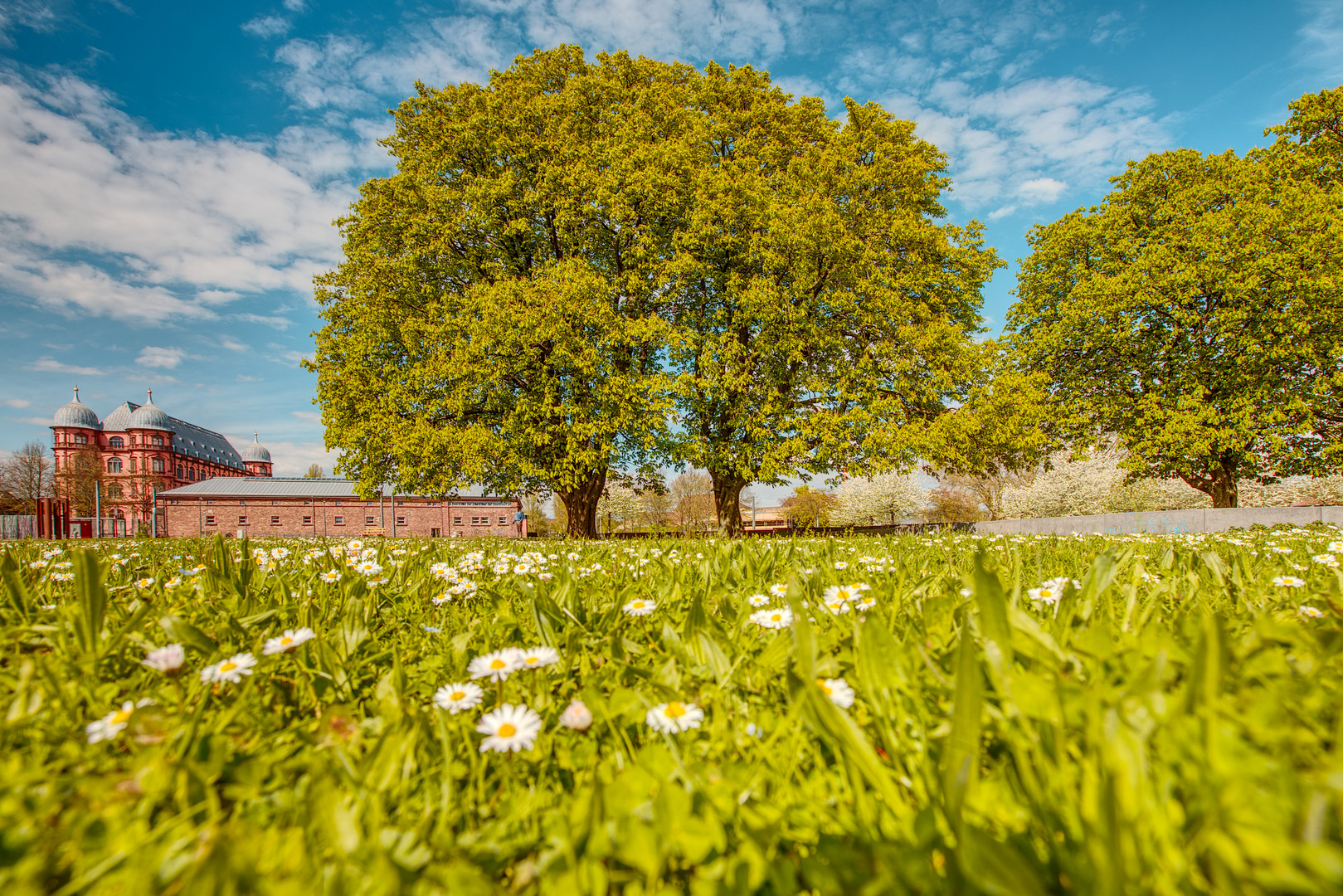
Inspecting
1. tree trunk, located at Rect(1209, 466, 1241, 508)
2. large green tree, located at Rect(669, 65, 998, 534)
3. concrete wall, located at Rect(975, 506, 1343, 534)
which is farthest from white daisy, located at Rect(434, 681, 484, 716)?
tree trunk, located at Rect(1209, 466, 1241, 508)

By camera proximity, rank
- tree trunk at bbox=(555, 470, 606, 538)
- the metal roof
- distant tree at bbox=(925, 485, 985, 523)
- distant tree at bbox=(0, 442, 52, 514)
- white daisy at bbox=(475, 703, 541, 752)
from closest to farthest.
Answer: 1. white daisy at bbox=(475, 703, 541, 752)
2. tree trunk at bbox=(555, 470, 606, 538)
3. distant tree at bbox=(0, 442, 52, 514)
4. distant tree at bbox=(925, 485, 985, 523)
5. the metal roof

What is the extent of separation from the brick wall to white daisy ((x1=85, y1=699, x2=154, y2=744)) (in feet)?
165

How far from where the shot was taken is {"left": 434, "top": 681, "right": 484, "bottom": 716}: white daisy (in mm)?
1280

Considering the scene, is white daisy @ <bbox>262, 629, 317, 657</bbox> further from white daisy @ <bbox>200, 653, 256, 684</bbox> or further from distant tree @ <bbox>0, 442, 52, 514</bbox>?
distant tree @ <bbox>0, 442, 52, 514</bbox>

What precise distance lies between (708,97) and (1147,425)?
627 inches

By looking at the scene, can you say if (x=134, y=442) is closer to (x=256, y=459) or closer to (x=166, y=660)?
(x=256, y=459)

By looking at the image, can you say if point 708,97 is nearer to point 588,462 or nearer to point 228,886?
point 588,462

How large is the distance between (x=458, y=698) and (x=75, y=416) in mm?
111796

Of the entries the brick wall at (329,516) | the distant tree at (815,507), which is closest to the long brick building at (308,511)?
the brick wall at (329,516)

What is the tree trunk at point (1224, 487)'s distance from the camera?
53.2ft

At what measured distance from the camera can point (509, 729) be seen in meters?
1.15

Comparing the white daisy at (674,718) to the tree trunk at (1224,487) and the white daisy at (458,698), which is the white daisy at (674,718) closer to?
the white daisy at (458,698)

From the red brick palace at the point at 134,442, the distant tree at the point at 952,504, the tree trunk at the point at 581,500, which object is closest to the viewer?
the tree trunk at the point at 581,500

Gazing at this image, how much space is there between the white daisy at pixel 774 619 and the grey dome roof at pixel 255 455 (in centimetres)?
11510
